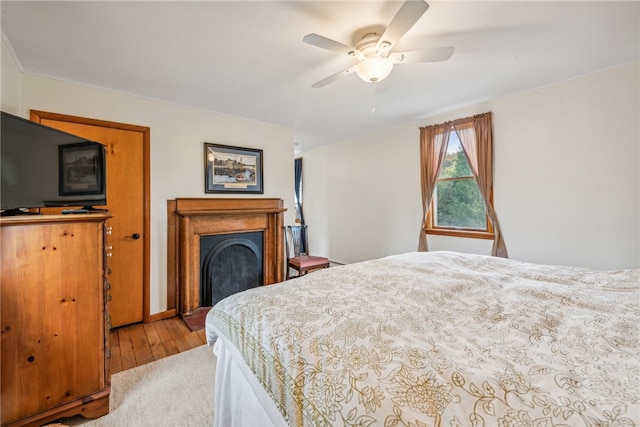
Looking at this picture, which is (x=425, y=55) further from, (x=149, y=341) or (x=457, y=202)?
(x=149, y=341)

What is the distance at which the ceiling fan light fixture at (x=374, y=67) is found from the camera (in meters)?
1.80

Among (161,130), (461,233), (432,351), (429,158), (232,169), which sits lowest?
(432,351)

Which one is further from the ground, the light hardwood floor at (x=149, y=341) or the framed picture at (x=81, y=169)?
the framed picture at (x=81, y=169)

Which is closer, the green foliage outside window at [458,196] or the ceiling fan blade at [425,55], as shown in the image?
the ceiling fan blade at [425,55]

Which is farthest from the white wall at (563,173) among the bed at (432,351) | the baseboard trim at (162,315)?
the baseboard trim at (162,315)

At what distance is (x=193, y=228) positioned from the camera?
3.01 meters

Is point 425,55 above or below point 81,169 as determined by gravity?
above

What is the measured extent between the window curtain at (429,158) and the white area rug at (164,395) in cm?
296

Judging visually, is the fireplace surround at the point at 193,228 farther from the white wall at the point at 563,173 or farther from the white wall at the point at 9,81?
the white wall at the point at 563,173

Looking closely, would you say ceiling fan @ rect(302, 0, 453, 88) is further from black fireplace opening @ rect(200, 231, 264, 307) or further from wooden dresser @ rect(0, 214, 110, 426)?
black fireplace opening @ rect(200, 231, 264, 307)

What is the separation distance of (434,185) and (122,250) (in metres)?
3.75

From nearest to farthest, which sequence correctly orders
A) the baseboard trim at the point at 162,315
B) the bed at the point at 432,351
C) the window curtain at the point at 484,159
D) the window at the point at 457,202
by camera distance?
the bed at the point at 432,351
the baseboard trim at the point at 162,315
the window curtain at the point at 484,159
the window at the point at 457,202

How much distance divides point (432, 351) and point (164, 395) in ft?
5.98

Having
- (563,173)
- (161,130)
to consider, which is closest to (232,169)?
(161,130)
